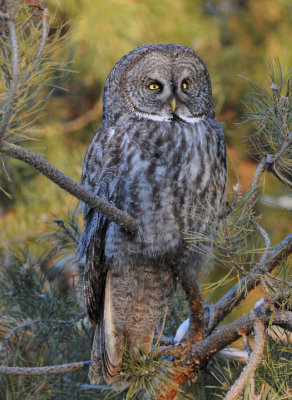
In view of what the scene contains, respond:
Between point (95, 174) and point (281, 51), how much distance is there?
4.33 feet

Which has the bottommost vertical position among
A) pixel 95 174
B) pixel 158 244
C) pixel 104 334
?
pixel 104 334

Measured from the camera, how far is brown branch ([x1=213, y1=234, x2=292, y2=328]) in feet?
3.94

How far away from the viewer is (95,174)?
1786mm

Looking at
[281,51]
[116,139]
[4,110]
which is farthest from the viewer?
Answer: [281,51]

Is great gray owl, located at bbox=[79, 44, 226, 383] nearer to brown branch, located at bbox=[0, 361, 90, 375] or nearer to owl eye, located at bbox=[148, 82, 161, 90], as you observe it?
owl eye, located at bbox=[148, 82, 161, 90]

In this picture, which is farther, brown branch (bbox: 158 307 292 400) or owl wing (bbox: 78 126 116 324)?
owl wing (bbox: 78 126 116 324)

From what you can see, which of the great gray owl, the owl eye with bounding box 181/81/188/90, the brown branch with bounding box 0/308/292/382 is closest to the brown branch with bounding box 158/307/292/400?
the brown branch with bounding box 0/308/292/382

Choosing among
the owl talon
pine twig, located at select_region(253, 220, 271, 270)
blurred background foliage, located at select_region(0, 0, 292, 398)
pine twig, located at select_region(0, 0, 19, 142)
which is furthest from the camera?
blurred background foliage, located at select_region(0, 0, 292, 398)

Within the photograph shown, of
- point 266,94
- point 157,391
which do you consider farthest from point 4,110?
point 157,391

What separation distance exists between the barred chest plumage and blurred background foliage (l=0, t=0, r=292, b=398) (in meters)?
0.55

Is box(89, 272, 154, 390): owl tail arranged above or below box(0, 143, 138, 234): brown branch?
below

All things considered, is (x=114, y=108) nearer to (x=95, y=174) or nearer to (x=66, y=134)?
(x=95, y=174)

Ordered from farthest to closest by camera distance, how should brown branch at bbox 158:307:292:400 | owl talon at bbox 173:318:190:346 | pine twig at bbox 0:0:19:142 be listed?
owl talon at bbox 173:318:190:346 < brown branch at bbox 158:307:292:400 < pine twig at bbox 0:0:19:142

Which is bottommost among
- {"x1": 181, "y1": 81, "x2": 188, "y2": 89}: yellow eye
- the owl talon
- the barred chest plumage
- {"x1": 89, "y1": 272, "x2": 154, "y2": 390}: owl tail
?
{"x1": 89, "y1": 272, "x2": 154, "y2": 390}: owl tail
